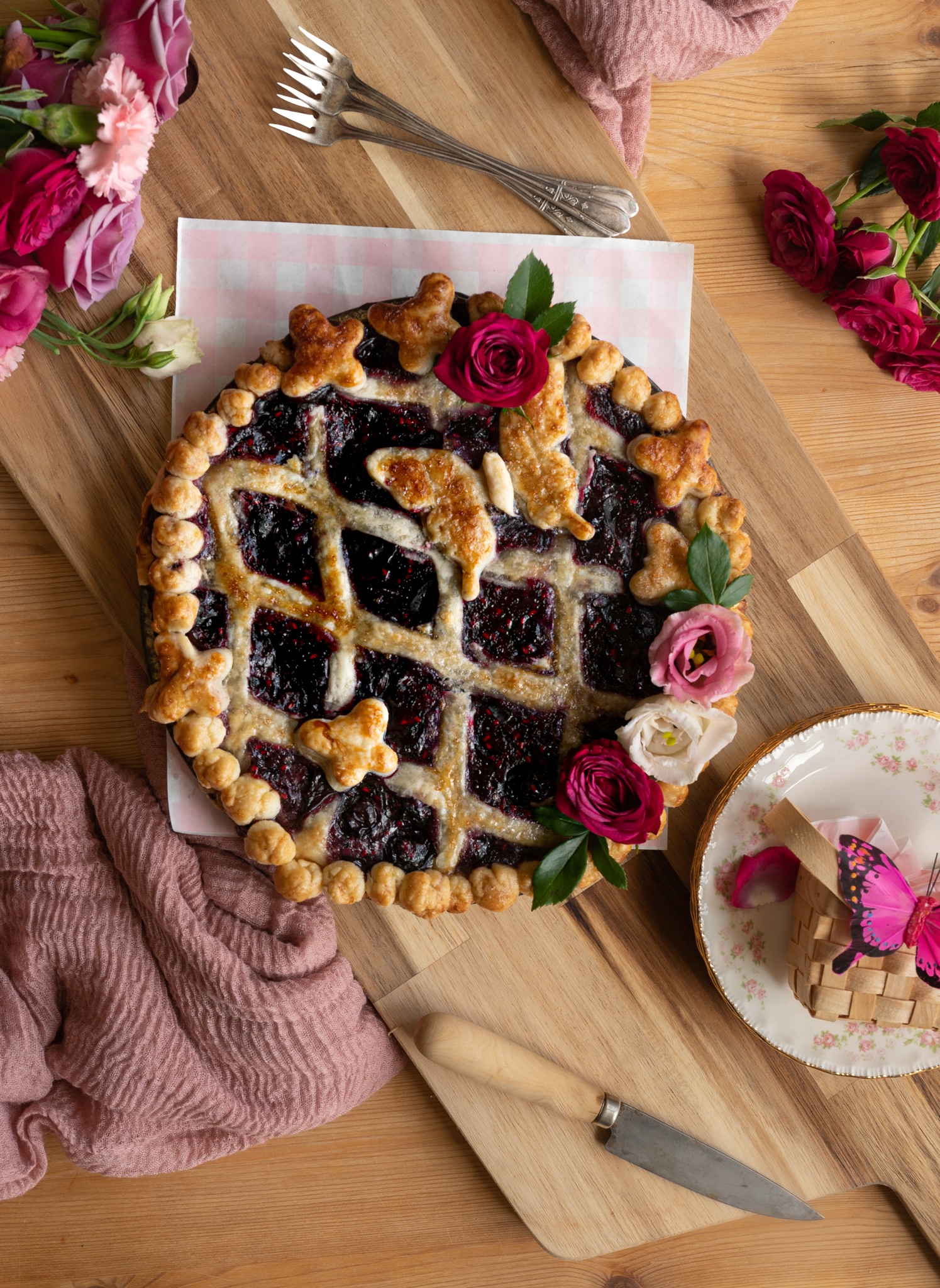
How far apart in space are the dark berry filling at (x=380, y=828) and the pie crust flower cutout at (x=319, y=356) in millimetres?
556

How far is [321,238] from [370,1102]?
1.43 m

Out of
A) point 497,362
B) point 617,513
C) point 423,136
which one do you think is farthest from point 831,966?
point 423,136

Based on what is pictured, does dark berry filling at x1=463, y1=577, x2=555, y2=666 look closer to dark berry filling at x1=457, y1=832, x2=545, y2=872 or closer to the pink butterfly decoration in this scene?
dark berry filling at x1=457, y1=832, x2=545, y2=872

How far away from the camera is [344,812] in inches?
51.4

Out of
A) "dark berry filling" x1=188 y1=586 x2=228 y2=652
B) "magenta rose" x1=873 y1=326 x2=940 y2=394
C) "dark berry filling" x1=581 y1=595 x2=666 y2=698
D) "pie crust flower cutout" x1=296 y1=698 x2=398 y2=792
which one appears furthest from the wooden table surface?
"dark berry filling" x1=581 y1=595 x2=666 y2=698

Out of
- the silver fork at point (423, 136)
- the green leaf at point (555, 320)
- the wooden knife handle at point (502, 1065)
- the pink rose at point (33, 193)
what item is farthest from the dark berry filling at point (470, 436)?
the wooden knife handle at point (502, 1065)

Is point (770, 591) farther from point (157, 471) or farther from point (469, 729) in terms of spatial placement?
point (157, 471)

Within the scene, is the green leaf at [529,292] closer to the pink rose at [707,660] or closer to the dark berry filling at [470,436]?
the dark berry filling at [470,436]

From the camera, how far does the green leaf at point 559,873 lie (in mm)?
1265

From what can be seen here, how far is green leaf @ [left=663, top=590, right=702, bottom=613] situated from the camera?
50.1 inches

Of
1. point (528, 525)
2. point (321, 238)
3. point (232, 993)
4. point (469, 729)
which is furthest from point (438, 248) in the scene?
point (232, 993)

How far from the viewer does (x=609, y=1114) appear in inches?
56.9

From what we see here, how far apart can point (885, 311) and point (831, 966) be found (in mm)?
1003

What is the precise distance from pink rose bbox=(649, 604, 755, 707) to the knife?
631 mm
